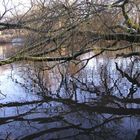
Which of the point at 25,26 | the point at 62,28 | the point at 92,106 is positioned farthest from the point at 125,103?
the point at 25,26

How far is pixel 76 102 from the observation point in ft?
31.2

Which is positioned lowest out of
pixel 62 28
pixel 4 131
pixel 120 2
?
pixel 4 131

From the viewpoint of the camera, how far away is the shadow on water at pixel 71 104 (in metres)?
7.23

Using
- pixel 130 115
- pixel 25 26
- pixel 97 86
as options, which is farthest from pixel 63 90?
pixel 130 115

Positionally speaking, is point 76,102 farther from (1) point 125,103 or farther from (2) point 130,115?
(2) point 130,115

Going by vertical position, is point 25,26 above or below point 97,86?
above

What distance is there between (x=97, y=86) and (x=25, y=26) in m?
3.18

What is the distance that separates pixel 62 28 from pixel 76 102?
6.06ft

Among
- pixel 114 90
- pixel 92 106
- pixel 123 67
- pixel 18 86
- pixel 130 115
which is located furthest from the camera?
pixel 123 67

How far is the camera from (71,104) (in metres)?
9.36

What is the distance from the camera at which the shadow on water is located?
7227mm

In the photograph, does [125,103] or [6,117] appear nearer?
[6,117]

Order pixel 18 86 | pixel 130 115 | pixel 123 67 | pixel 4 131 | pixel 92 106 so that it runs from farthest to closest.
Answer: pixel 123 67
pixel 18 86
pixel 92 106
pixel 130 115
pixel 4 131

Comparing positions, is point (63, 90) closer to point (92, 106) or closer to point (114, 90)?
point (114, 90)
